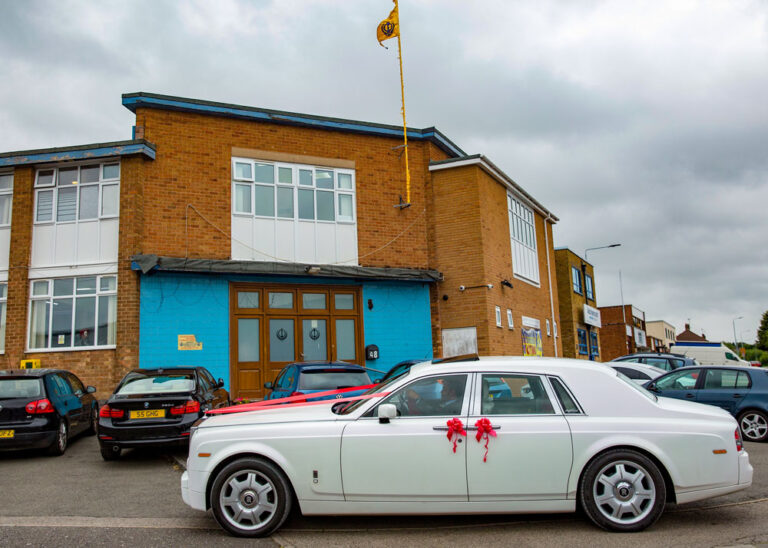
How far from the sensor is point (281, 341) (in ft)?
55.5

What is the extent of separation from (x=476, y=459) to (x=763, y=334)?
92654 millimetres

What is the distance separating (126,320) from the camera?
15.2 m

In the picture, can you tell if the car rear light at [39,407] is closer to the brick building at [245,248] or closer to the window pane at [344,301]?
the brick building at [245,248]

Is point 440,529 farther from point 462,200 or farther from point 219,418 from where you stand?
point 462,200

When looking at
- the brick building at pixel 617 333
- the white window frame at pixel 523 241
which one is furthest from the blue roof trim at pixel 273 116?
the brick building at pixel 617 333

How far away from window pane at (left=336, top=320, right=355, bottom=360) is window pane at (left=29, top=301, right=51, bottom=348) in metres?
7.25

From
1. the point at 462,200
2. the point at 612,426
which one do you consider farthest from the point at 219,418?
the point at 462,200

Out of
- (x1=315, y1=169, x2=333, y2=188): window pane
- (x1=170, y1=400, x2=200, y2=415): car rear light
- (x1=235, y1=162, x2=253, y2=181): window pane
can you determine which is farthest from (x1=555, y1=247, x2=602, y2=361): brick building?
(x1=170, y1=400, x2=200, y2=415): car rear light

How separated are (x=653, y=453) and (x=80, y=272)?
14362 millimetres

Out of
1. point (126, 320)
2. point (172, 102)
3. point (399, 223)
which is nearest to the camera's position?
point (126, 320)

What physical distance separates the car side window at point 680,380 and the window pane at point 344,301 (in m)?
8.38

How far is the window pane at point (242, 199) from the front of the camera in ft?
55.6

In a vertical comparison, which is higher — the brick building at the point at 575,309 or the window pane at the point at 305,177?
the window pane at the point at 305,177

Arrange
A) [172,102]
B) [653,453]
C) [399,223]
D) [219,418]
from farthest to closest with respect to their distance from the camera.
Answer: [399,223]
[172,102]
[219,418]
[653,453]
